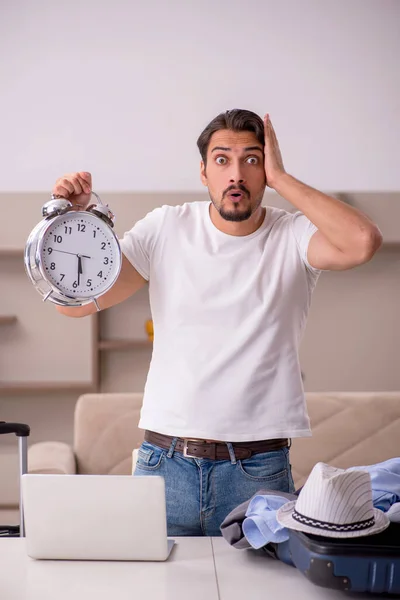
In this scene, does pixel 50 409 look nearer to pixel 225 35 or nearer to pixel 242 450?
pixel 225 35

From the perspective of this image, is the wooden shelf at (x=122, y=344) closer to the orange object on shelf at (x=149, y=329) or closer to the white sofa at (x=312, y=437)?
the orange object on shelf at (x=149, y=329)

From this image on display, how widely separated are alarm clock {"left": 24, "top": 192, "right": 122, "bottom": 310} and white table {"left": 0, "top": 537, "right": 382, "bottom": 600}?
511 millimetres

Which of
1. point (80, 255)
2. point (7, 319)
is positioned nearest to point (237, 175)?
point (80, 255)

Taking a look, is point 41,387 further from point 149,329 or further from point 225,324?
point 225,324

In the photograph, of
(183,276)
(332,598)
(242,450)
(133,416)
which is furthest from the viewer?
(133,416)

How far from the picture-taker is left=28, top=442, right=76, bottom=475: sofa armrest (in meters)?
2.99

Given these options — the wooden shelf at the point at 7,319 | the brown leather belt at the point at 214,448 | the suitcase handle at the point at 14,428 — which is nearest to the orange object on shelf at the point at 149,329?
the wooden shelf at the point at 7,319

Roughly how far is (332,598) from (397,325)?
301 cm

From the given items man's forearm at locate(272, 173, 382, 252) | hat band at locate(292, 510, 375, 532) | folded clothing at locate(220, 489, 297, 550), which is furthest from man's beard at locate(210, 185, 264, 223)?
hat band at locate(292, 510, 375, 532)

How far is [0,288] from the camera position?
4.09 metres

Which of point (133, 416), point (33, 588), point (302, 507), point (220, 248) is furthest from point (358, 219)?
point (133, 416)

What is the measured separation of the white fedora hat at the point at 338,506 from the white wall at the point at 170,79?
305cm

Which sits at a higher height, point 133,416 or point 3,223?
point 3,223

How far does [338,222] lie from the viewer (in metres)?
1.79
